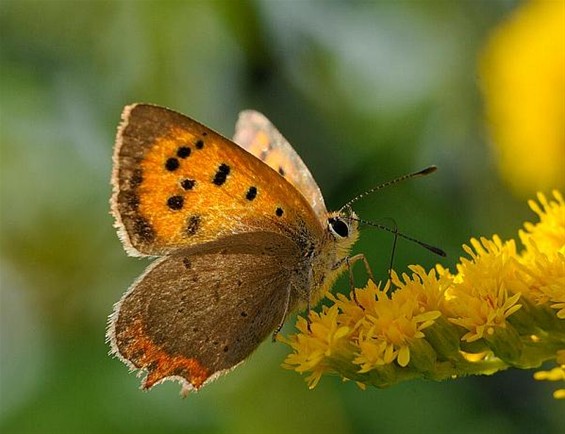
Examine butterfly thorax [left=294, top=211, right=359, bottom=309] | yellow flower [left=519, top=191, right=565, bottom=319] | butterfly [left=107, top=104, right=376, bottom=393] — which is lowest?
yellow flower [left=519, top=191, right=565, bottom=319]

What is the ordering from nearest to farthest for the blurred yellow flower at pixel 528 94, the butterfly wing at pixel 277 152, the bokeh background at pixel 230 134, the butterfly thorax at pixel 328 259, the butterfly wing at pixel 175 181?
the butterfly wing at pixel 175 181
the butterfly thorax at pixel 328 259
the butterfly wing at pixel 277 152
the bokeh background at pixel 230 134
the blurred yellow flower at pixel 528 94

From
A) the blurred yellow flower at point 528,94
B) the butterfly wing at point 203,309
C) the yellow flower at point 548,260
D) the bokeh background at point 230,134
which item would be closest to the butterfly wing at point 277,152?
the butterfly wing at point 203,309

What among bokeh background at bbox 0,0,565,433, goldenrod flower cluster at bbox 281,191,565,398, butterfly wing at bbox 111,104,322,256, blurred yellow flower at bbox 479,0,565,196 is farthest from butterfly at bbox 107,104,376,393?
blurred yellow flower at bbox 479,0,565,196

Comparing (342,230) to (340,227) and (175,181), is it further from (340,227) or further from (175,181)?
(175,181)

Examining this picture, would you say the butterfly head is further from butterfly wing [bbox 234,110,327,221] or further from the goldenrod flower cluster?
the goldenrod flower cluster

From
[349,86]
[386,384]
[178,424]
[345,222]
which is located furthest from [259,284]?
[349,86]

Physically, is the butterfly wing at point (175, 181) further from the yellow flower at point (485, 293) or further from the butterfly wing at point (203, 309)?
the yellow flower at point (485, 293)
